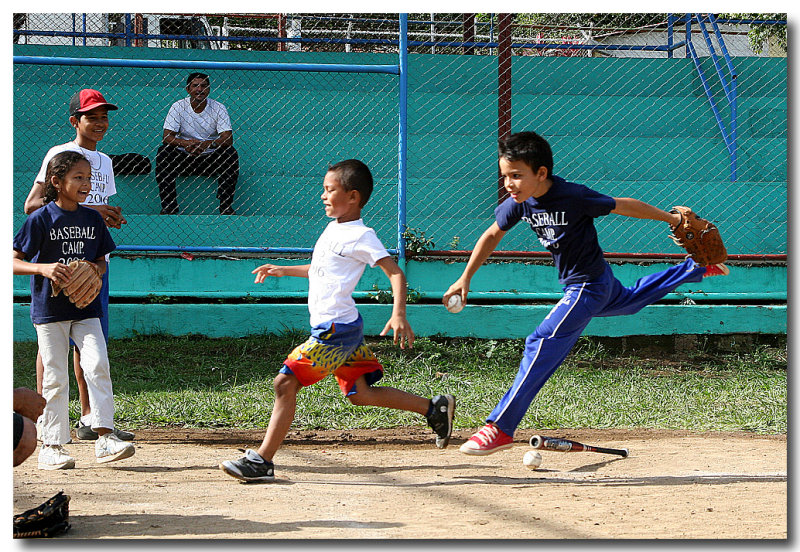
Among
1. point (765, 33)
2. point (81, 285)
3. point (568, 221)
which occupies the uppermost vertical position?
point (765, 33)

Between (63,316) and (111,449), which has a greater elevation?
(63,316)

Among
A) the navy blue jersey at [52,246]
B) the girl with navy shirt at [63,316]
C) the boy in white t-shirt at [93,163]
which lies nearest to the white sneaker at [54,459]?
the girl with navy shirt at [63,316]

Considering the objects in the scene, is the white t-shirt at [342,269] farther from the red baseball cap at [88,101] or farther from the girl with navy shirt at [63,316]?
the red baseball cap at [88,101]

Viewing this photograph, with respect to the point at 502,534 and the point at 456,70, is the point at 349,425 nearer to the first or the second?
the point at 502,534

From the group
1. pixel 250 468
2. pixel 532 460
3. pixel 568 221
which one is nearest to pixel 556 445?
pixel 532 460

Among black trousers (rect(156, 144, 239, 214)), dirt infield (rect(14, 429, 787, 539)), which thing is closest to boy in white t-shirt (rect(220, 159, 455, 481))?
dirt infield (rect(14, 429, 787, 539))

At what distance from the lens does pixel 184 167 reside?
804 centimetres

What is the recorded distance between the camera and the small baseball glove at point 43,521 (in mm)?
3205

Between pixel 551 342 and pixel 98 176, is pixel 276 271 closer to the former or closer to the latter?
pixel 551 342

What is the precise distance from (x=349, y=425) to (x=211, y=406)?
0.99 meters

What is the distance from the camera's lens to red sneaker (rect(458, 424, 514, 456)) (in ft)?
13.7

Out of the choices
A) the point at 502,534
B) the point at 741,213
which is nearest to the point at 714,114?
the point at 741,213

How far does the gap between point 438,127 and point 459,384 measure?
4.27 metres

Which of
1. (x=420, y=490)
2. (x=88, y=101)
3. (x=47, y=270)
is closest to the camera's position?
(x=47, y=270)
